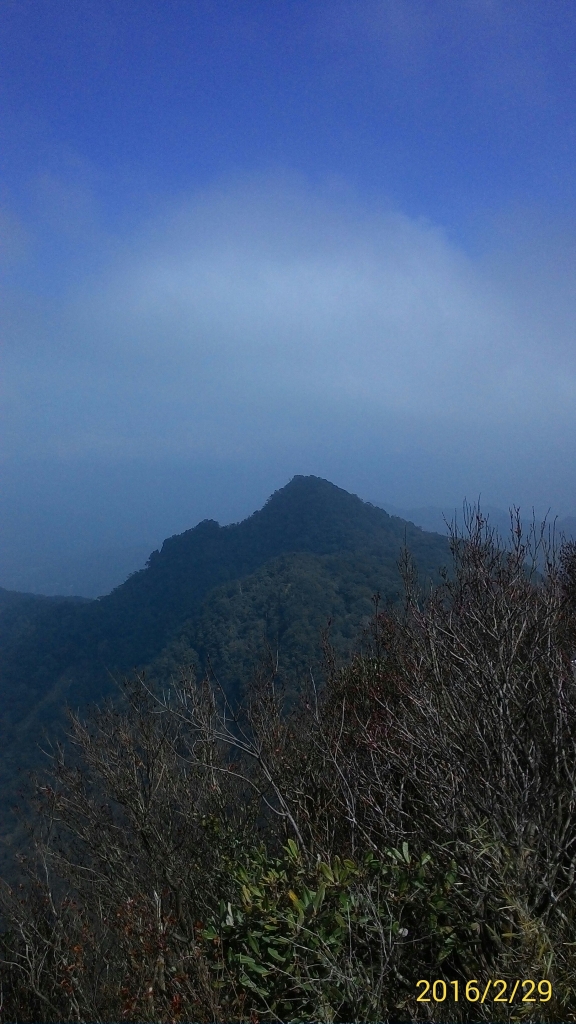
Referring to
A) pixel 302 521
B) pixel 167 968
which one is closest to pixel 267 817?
pixel 167 968

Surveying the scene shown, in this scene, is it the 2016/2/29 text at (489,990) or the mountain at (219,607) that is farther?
the mountain at (219,607)

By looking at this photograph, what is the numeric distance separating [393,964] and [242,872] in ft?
3.97

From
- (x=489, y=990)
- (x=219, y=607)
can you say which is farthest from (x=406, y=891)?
(x=219, y=607)

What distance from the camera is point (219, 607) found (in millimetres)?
46031

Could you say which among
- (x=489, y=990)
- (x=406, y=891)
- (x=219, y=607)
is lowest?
(x=219, y=607)

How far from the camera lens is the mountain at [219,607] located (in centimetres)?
3834

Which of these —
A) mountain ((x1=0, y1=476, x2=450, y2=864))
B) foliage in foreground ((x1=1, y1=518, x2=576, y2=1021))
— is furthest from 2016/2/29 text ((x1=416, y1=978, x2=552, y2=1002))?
mountain ((x1=0, y1=476, x2=450, y2=864))

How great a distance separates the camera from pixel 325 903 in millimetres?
4094

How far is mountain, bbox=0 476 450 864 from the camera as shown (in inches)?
1510

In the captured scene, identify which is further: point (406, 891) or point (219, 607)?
point (219, 607)

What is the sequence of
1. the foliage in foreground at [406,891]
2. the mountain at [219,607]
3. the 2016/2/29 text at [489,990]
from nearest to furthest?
the 2016/2/29 text at [489,990] < the foliage in foreground at [406,891] < the mountain at [219,607]

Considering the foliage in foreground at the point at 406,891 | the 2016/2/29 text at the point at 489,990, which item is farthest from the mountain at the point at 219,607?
the 2016/2/29 text at the point at 489,990

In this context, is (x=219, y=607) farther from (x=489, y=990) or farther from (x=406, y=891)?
(x=489, y=990)

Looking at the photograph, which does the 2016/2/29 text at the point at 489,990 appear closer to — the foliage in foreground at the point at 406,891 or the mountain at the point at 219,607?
the foliage in foreground at the point at 406,891
